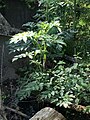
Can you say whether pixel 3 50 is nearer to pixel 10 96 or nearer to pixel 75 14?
pixel 10 96

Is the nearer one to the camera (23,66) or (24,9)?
(23,66)

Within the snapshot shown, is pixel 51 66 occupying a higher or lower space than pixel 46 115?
higher

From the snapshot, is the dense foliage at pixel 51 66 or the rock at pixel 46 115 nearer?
the rock at pixel 46 115

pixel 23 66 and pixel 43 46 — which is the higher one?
pixel 43 46

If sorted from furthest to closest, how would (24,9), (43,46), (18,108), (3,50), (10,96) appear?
1. (24,9)
2. (3,50)
3. (10,96)
4. (18,108)
5. (43,46)

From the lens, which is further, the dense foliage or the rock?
the dense foliage

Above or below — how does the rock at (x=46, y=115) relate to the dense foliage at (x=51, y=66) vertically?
below

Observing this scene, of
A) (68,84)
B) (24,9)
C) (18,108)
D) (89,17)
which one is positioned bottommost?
(18,108)

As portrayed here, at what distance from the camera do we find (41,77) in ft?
8.25

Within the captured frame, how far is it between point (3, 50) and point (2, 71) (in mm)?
235

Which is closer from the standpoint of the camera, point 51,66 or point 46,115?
point 46,115

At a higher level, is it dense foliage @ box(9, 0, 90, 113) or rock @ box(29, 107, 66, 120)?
dense foliage @ box(9, 0, 90, 113)

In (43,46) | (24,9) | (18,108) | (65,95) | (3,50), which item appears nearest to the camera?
(65,95)

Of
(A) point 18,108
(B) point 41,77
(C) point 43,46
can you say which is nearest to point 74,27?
(C) point 43,46
